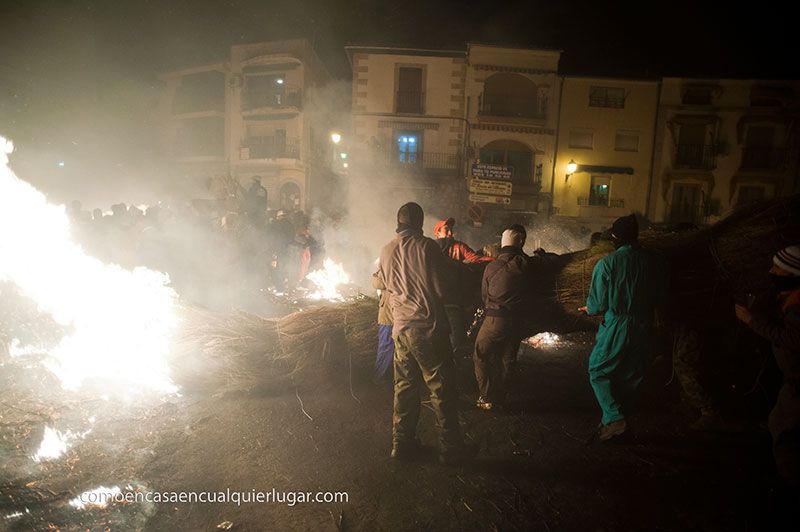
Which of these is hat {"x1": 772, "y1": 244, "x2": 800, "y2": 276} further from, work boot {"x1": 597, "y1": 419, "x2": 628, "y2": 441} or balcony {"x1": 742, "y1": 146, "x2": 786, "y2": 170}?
balcony {"x1": 742, "y1": 146, "x2": 786, "y2": 170}

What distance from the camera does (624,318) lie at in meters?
3.93

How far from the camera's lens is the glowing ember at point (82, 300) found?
5.34 metres

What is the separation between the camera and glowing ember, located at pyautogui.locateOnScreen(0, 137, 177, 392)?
5.34 metres

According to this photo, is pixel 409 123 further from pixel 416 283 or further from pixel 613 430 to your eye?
pixel 613 430

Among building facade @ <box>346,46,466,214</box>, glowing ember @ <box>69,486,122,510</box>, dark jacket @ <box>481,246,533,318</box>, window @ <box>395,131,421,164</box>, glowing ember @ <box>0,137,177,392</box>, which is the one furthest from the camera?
window @ <box>395,131,421,164</box>

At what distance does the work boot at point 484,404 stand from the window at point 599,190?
24.3 metres

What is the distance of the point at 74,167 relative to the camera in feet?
109

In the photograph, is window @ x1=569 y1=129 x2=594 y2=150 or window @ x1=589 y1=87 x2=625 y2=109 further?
window @ x1=569 y1=129 x2=594 y2=150

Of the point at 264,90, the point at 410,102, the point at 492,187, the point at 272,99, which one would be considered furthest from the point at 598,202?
the point at 264,90

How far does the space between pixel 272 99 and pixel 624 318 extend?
2922 centimetres

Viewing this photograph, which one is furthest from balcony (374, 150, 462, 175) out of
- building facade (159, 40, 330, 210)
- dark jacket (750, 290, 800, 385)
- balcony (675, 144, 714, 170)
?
dark jacket (750, 290, 800, 385)

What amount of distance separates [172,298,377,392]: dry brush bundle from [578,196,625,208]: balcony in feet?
78.3

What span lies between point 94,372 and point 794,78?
117ft

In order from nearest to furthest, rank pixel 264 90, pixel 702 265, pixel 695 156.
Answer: pixel 702 265, pixel 695 156, pixel 264 90
